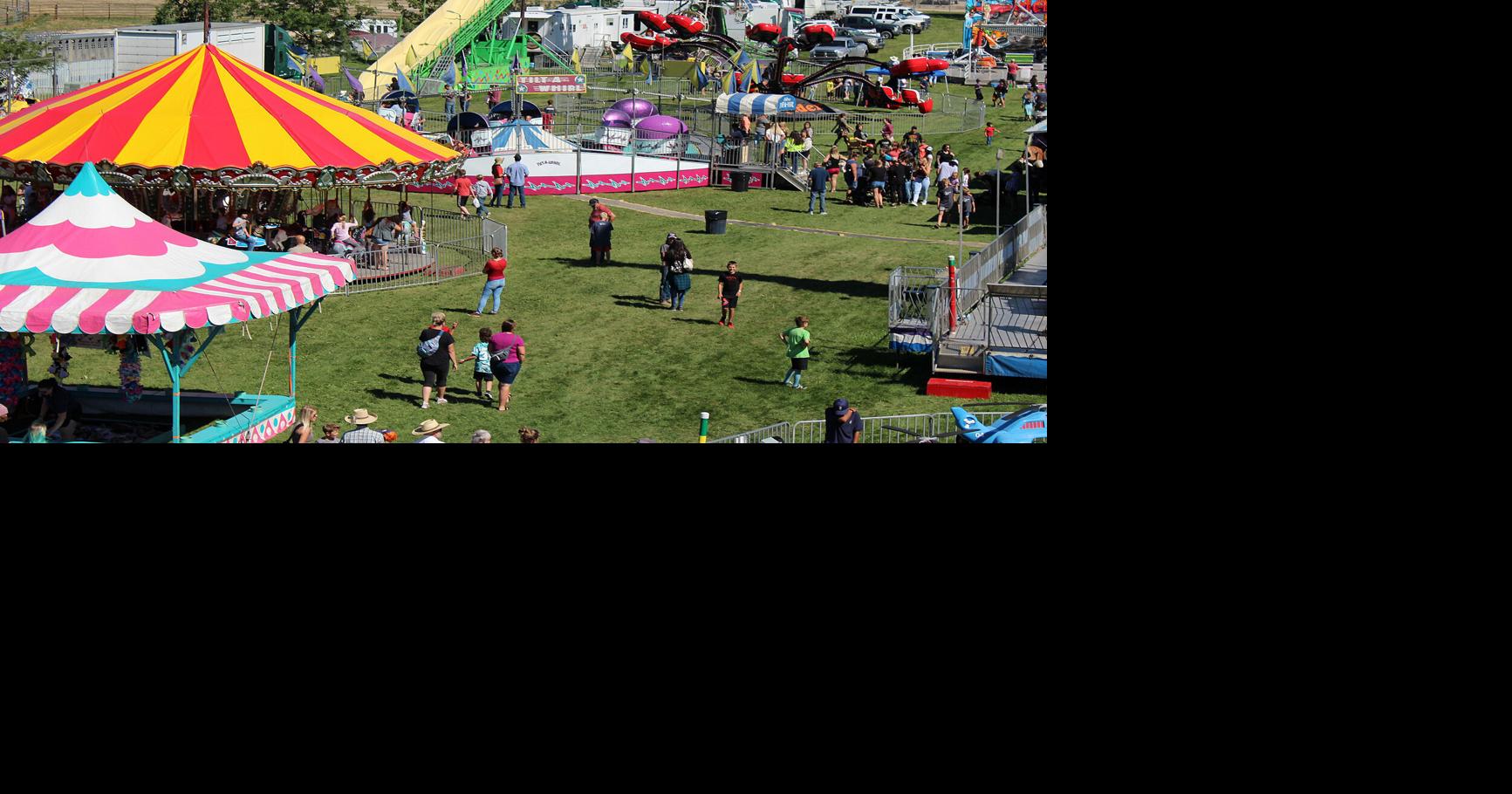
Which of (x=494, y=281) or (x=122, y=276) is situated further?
(x=494, y=281)

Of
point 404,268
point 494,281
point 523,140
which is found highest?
point 523,140

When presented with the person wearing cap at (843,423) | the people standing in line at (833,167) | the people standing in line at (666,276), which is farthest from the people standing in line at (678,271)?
the people standing in line at (833,167)

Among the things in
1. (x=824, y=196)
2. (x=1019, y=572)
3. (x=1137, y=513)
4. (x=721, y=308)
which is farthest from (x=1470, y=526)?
(x=824, y=196)

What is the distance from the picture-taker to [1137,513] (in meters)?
6.24

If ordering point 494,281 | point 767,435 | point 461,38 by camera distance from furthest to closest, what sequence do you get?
point 461,38 → point 494,281 → point 767,435

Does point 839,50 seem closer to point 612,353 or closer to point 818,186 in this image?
point 818,186

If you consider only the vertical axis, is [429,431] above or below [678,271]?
below

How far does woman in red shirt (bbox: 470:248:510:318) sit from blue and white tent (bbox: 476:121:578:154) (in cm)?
1191

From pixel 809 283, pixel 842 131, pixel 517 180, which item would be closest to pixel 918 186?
pixel 842 131

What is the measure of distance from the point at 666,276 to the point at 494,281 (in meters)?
2.15

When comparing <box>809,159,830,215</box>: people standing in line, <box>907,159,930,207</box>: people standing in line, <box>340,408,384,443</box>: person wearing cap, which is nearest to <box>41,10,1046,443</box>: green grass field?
<box>340,408,384,443</box>: person wearing cap

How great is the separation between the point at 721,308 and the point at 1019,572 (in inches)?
528

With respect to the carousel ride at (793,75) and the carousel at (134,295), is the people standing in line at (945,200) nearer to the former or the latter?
the carousel ride at (793,75)

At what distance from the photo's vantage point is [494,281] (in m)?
19.2
